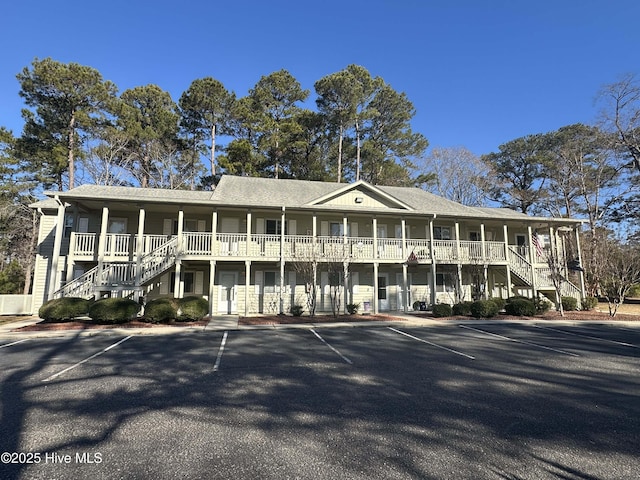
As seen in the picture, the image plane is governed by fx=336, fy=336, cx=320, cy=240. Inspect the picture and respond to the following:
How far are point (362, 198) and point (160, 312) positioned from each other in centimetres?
1187

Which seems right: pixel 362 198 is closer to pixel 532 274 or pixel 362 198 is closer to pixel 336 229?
pixel 336 229

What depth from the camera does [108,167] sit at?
2748 cm

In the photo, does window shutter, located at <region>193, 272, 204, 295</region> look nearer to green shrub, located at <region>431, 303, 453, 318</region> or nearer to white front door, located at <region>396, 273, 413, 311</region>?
white front door, located at <region>396, 273, 413, 311</region>

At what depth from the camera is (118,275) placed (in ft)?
49.8

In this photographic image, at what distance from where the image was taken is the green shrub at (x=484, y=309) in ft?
52.8

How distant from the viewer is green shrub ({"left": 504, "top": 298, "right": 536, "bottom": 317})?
16.6 m

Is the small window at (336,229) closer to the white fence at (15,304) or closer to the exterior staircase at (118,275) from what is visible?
the exterior staircase at (118,275)

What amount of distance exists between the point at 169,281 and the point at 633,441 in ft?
59.9

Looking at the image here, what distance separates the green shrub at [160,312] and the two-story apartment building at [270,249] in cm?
169

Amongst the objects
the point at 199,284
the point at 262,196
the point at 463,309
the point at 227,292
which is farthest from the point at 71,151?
the point at 463,309

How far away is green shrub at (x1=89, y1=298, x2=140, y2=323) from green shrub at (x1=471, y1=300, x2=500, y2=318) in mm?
15220

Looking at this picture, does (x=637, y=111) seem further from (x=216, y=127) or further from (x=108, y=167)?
(x=108, y=167)

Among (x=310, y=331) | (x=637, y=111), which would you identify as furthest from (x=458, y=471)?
(x=637, y=111)

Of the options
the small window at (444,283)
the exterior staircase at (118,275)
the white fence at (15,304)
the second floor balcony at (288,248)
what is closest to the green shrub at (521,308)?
the second floor balcony at (288,248)
